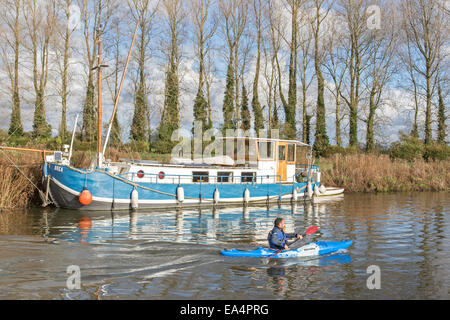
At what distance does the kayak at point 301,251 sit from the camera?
11320 mm

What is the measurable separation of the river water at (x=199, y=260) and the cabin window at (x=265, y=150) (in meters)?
6.64

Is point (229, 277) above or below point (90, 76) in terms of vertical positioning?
below

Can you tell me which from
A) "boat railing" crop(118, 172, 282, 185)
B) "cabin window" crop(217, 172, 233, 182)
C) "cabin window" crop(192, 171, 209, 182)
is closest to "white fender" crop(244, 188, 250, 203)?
"boat railing" crop(118, 172, 282, 185)

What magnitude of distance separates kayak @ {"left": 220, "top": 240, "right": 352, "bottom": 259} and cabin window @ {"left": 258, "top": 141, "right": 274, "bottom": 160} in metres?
13.2

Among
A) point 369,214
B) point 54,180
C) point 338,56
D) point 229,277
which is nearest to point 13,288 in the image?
point 229,277

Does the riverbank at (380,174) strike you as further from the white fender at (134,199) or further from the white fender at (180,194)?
the white fender at (134,199)

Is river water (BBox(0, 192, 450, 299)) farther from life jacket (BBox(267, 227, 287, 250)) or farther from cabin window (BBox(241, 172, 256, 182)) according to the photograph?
cabin window (BBox(241, 172, 256, 182))

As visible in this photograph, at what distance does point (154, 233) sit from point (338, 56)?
1433 inches

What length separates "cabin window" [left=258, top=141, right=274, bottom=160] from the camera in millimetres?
25375

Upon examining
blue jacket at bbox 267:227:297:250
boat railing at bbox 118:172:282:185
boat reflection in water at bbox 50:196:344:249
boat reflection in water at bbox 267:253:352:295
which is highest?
boat railing at bbox 118:172:282:185

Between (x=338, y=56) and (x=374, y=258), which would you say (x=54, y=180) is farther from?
(x=338, y=56)

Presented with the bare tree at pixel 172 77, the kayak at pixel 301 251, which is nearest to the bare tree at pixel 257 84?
the bare tree at pixel 172 77
